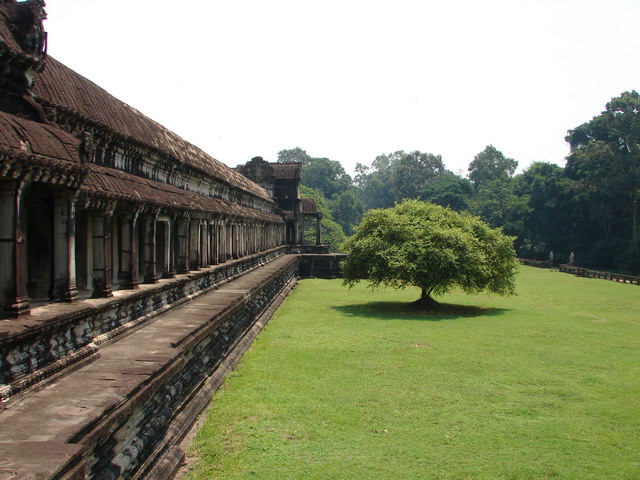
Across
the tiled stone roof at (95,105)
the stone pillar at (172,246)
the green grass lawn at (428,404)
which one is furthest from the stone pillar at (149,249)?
the green grass lawn at (428,404)

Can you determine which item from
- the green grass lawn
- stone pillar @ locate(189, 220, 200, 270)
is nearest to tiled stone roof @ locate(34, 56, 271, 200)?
stone pillar @ locate(189, 220, 200, 270)

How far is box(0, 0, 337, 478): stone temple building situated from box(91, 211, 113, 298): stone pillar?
0.04 feet

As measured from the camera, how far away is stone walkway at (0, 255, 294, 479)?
3.28m

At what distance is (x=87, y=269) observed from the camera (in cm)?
684

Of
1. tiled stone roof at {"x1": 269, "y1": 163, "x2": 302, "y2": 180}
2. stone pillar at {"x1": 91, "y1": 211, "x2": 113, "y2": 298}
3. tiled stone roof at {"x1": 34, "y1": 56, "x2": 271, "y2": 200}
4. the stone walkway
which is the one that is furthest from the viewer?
tiled stone roof at {"x1": 269, "y1": 163, "x2": 302, "y2": 180}

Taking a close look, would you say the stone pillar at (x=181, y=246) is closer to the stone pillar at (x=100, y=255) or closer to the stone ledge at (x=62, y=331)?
the stone ledge at (x=62, y=331)

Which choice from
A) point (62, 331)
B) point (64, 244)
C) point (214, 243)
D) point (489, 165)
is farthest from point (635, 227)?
point (489, 165)

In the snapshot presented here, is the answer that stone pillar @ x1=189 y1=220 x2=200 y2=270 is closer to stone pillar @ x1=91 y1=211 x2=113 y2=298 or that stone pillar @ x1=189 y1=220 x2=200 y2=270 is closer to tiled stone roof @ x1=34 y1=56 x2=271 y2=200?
tiled stone roof @ x1=34 y1=56 x2=271 y2=200

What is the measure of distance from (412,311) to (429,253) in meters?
1.88

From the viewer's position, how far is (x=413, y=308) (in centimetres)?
1778

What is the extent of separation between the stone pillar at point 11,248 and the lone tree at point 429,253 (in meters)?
13.1

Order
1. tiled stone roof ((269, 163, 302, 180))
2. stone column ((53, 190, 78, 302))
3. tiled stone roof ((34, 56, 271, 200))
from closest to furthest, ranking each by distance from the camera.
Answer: stone column ((53, 190, 78, 302)) → tiled stone roof ((34, 56, 271, 200)) → tiled stone roof ((269, 163, 302, 180))

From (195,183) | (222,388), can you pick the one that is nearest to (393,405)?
(222,388)

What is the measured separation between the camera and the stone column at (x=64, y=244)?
5.40 metres
